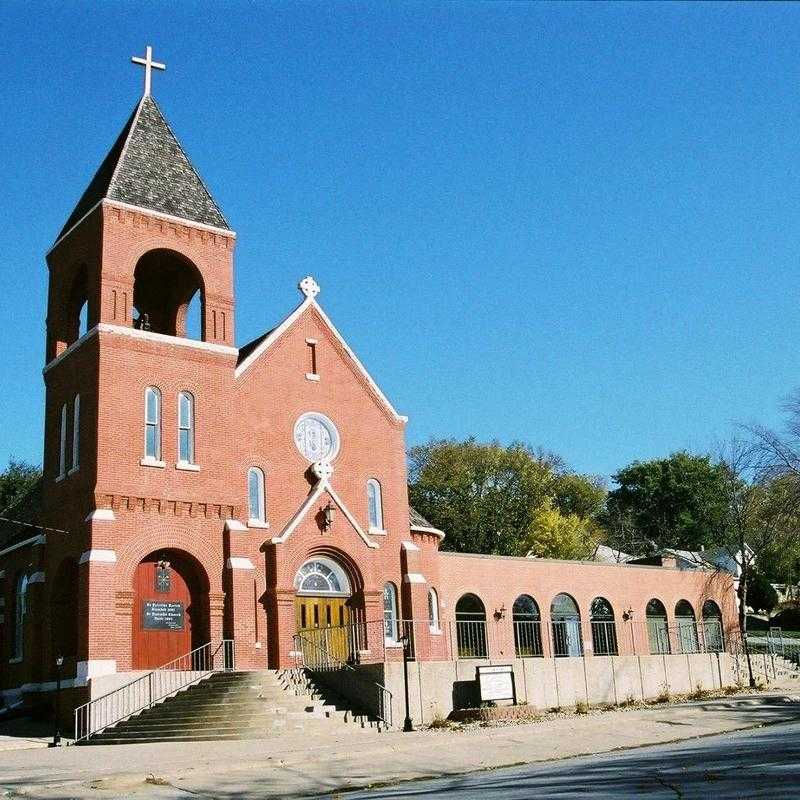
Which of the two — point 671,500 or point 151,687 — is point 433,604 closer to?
point 151,687

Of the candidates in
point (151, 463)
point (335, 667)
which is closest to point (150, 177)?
point (151, 463)

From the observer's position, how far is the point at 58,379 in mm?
30594

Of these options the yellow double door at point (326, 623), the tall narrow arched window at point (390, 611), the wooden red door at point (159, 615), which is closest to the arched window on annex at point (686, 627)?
the tall narrow arched window at point (390, 611)

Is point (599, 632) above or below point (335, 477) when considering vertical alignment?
below

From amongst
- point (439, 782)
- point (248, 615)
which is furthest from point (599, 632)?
point (439, 782)

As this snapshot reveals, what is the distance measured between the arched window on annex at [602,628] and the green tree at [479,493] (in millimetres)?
17885

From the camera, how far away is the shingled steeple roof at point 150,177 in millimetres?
30469

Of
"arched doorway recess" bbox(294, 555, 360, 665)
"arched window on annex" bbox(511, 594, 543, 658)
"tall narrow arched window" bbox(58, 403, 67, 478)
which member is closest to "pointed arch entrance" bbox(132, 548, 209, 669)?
"arched doorway recess" bbox(294, 555, 360, 665)

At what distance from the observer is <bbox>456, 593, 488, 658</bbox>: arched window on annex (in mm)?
38719

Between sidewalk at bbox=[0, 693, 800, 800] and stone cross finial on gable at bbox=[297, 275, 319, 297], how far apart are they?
15065 mm

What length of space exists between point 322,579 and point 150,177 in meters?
13.3

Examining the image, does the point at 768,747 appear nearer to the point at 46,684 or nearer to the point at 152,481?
the point at 152,481

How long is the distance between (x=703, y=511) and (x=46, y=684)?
60734mm

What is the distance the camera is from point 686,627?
4534cm
